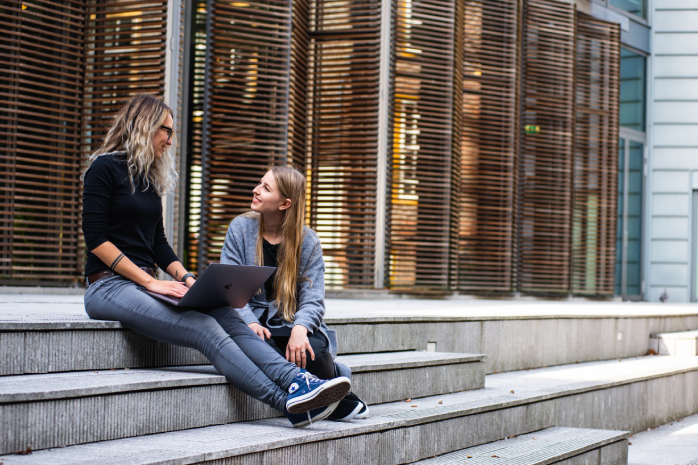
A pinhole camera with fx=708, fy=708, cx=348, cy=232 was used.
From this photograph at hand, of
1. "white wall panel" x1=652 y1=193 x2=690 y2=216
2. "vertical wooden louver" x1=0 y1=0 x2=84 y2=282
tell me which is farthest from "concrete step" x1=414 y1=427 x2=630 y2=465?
"white wall panel" x1=652 y1=193 x2=690 y2=216

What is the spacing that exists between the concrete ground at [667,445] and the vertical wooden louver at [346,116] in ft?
13.0

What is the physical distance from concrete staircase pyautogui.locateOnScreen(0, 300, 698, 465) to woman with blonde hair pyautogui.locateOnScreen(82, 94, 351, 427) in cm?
13

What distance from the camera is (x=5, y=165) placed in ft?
22.2

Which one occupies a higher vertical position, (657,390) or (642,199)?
(642,199)

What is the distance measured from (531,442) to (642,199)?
12584 mm

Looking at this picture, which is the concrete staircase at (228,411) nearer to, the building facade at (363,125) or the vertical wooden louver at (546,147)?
the building facade at (363,125)

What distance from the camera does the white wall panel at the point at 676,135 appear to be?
1541cm

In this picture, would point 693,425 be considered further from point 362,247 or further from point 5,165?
point 5,165

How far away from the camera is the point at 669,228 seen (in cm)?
1536

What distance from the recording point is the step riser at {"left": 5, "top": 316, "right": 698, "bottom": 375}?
301cm

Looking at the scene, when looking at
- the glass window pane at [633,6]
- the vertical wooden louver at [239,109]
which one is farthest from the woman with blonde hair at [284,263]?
the glass window pane at [633,6]

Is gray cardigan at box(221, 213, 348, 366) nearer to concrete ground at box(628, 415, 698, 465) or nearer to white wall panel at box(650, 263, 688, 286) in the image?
concrete ground at box(628, 415, 698, 465)

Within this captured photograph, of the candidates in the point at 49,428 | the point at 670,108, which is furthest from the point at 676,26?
the point at 49,428

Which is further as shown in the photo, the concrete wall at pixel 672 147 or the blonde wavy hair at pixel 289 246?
the concrete wall at pixel 672 147
